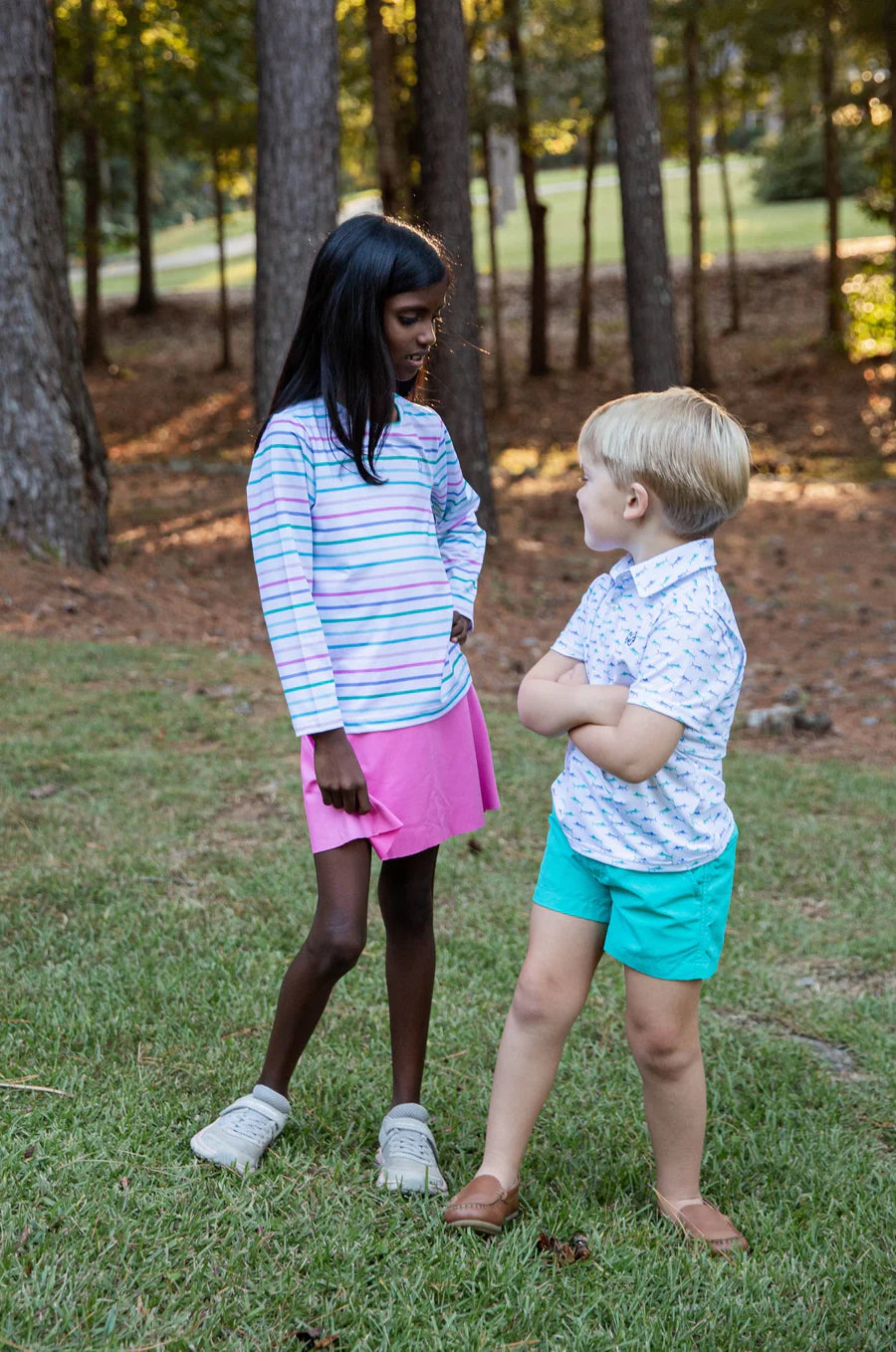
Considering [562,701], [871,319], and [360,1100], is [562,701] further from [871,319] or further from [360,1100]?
[871,319]

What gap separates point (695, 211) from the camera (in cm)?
1775

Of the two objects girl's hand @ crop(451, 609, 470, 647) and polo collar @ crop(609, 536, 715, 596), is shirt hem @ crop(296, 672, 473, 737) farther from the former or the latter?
polo collar @ crop(609, 536, 715, 596)

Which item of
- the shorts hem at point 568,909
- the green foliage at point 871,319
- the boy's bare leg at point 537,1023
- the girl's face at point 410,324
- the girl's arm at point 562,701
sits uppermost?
the green foliage at point 871,319

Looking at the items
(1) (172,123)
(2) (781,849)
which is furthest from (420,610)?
(1) (172,123)

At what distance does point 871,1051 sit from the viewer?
11.2ft

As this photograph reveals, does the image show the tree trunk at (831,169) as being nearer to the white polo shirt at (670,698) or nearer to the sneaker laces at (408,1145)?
the white polo shirt at (670,698)

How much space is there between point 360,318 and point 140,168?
21315 mm

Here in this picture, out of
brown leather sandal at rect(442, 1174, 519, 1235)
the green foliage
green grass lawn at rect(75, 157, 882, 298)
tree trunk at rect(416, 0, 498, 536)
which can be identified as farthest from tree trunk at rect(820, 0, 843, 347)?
brown leather sandal at rect(442, 1174, 519, 1235)

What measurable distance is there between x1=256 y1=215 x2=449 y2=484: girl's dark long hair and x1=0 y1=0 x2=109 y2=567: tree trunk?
6180mm

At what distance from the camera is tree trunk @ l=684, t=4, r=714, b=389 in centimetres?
1705

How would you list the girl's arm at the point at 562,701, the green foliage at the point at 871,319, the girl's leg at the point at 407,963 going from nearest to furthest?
the girl's arm at the point at 562,701
the girl's leg at the point at 407,963
the green foliage at the point at 871,319

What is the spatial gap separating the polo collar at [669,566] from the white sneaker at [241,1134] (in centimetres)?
130

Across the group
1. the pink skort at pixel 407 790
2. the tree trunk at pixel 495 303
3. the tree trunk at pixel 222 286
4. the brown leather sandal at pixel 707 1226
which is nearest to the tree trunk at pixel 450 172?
the tree trunk at pixel 495 303

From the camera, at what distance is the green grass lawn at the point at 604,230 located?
32.9 metres
